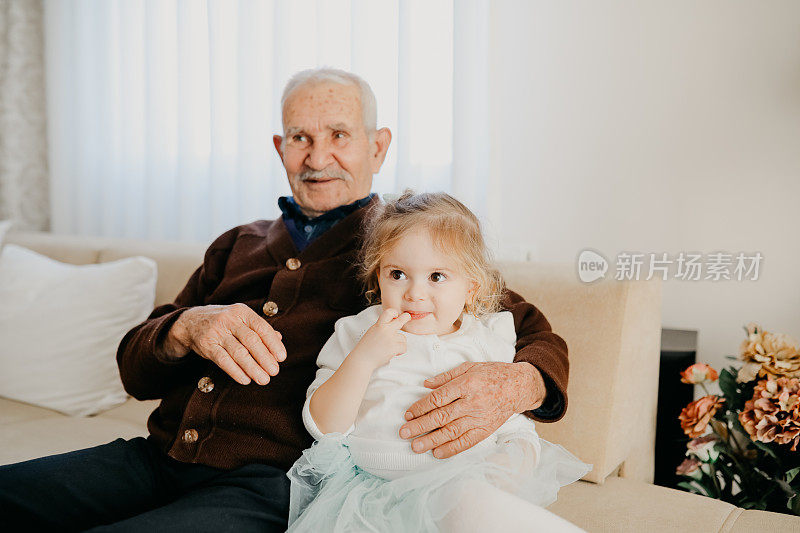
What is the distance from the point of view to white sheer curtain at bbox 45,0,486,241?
2227mm

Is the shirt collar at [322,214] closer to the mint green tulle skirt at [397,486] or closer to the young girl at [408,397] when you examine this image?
the young girl at [408,397]

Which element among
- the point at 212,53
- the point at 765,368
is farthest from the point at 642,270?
the point at 212,53

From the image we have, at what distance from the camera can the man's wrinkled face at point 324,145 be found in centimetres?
152

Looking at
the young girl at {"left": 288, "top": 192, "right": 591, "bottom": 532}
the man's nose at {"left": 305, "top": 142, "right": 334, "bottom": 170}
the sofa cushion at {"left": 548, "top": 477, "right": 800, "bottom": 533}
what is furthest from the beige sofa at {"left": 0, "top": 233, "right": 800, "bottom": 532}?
the man's nose at {"left": 305, "top": 142, "right": 334, "bottom": 170}

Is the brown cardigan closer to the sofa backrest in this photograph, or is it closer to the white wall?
the sofa backrest

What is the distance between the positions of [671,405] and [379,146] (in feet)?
3.36

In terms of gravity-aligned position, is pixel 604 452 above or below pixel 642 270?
below

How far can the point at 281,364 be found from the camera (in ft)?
4.44

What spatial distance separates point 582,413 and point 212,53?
2.09m

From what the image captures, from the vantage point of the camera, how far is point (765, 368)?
154 cm

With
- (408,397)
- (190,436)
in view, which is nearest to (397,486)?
(408,397)

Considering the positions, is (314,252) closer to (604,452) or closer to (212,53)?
(604,452)

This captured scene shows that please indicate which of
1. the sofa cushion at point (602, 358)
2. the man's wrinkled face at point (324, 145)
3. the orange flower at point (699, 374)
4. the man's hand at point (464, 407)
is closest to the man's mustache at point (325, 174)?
the man's wrinkled face at point (324, 145)

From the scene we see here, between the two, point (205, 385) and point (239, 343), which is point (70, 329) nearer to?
point (205, 385)
